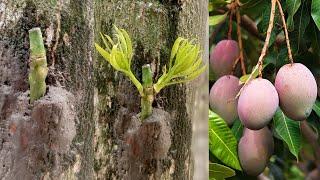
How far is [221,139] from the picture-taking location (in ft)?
3.67

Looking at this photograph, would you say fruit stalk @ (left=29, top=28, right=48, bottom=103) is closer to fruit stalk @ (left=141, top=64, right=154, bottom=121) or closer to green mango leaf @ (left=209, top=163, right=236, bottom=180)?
fruit stalk @ (left=141, top=64, right=154, bottom=121)

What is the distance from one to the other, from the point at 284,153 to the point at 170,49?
1.02m

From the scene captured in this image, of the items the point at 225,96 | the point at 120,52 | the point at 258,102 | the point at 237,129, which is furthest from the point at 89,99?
the point at 237,129

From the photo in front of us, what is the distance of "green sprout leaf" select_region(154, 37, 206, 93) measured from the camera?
20.0 inches

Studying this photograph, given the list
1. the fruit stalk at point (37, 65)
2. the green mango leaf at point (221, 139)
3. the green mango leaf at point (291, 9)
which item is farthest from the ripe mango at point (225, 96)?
the fruit stalk at point (37, 65)

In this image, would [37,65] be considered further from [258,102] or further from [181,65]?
[258,102]

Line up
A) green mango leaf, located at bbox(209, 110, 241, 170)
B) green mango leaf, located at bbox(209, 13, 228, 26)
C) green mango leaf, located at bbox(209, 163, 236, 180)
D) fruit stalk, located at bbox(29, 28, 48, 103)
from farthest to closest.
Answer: green mango leaf, located at bbox(209, 13, 228, 26) → green mango leaf, located at bbox(209, 110, 241, 170) → green mango leaf, located at bbox(209, 163, 236, 180) → fruit stalk, located at bbox(29, 28, 48, 103)

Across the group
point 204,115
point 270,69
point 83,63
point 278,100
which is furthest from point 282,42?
point 83,63

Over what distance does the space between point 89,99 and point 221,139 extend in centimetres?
66

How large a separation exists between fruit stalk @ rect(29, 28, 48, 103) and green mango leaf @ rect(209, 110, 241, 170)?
67cm

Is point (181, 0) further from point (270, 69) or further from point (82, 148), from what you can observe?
point (270, 69)

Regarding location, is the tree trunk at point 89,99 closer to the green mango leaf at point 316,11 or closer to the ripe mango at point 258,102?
the ripe mango at point 258,102

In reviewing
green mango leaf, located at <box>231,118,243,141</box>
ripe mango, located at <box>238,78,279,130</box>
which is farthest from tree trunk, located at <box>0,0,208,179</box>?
green mango leaf, located at <box>231,118,243,141</box>

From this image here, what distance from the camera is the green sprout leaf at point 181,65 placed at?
0.51m
